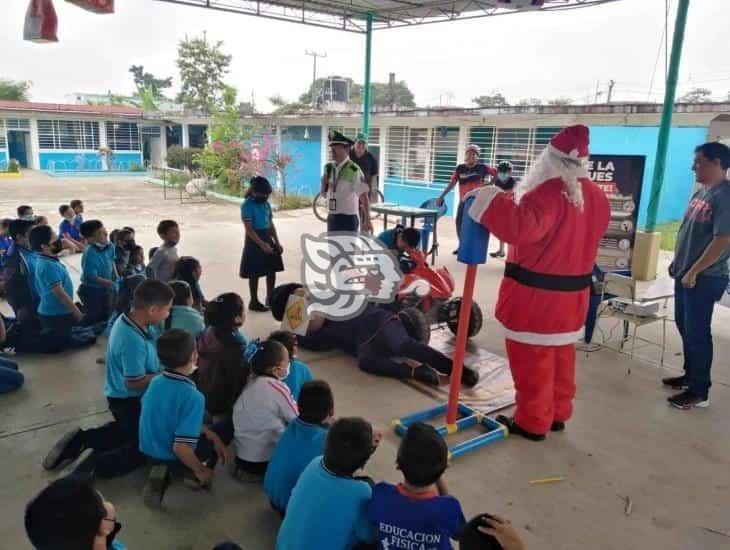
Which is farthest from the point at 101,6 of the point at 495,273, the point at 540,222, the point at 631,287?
the point at 495,273

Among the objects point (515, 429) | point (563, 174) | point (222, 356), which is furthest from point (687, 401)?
point (222, 356)

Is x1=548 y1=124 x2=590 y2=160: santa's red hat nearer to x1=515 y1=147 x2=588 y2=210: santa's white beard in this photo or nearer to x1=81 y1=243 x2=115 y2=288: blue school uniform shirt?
x1=515 y1=147 x2=588 y2=210: santa's white beard

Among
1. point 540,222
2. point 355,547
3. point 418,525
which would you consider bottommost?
point 355,547

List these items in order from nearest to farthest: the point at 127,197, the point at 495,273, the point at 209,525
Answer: the point at 209,525 → the point at 495,273 → the point at 127,197

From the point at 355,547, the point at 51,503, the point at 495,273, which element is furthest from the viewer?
the point at 495,273

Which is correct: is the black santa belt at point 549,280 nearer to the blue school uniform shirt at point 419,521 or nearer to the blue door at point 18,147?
the blue school uniform shirt at point 419,521

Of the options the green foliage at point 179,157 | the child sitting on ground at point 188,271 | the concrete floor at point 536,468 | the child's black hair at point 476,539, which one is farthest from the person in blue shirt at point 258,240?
the green foliage at point 179,157

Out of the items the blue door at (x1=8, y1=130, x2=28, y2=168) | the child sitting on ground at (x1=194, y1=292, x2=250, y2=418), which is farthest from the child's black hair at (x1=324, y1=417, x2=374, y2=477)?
the blue door at (x1=8, y1=130, x2=28, y2=168)

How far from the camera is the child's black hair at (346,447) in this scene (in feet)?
5.99

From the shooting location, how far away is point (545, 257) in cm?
298

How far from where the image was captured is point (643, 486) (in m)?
2.80

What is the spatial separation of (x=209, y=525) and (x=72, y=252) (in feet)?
20.0

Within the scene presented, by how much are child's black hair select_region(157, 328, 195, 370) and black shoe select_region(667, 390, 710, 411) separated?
3.16m

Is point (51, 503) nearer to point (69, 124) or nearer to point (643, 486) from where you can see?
point (643, 486)
